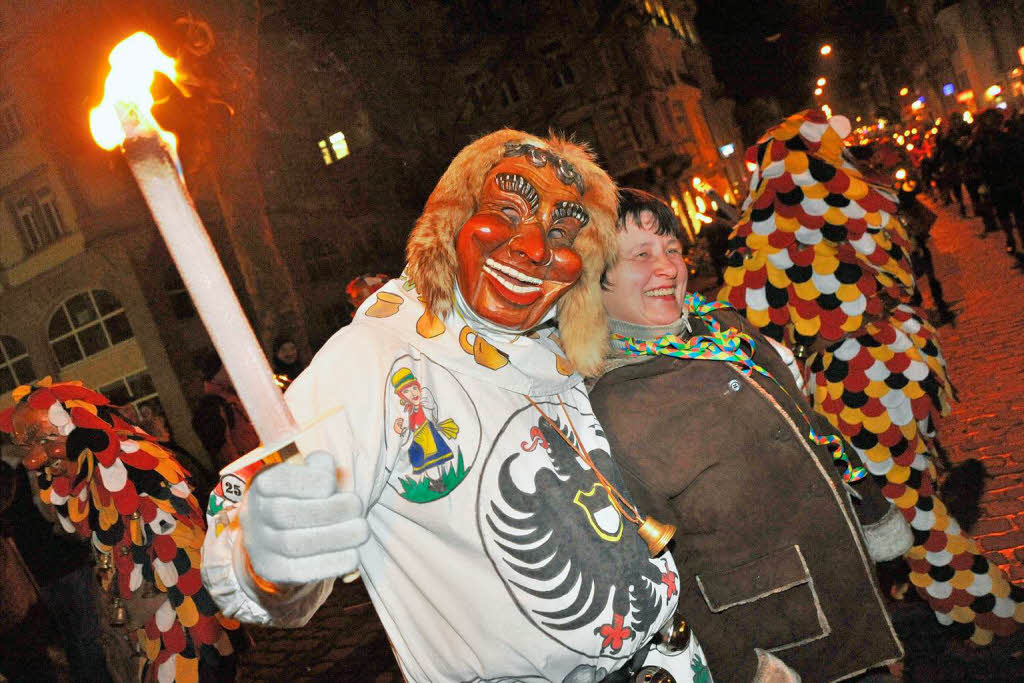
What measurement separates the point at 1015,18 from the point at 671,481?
44567mm

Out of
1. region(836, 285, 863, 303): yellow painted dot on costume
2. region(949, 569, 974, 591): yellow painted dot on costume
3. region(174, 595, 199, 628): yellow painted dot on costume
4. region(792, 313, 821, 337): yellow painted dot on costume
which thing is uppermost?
region(836, 285, 863, 303): yellow painted dot on costume

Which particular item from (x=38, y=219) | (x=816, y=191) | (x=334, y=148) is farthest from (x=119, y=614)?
(x=334, y=148)

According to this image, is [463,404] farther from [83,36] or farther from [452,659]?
[83,36]

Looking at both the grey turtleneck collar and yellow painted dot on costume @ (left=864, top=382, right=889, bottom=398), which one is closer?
the grey turtleneck collar

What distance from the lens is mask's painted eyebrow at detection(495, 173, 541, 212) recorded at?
209cm

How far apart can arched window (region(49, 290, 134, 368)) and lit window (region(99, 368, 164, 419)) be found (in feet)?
1.96

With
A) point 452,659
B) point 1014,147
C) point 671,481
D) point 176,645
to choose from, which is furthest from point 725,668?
point 1014,147

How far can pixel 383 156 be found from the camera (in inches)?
821

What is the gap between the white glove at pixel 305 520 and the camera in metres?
1.14

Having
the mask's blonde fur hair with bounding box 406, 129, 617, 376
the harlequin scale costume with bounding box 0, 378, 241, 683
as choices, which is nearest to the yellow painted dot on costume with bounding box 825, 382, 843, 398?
the mask's blonde fur hair with bounding box 406, 129, 617, 376

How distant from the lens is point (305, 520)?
3.76 ft

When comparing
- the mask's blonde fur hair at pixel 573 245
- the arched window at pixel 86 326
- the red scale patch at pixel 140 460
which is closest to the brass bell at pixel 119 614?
the red scale patch at pixel 140 460

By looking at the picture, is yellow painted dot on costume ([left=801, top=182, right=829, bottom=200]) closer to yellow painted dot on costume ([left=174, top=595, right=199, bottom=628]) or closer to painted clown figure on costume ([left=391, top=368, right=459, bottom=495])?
painted clown figure on costume ([left=391, top=368, right=459, bottom=495])

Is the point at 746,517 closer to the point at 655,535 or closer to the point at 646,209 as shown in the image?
the point at 655,535
